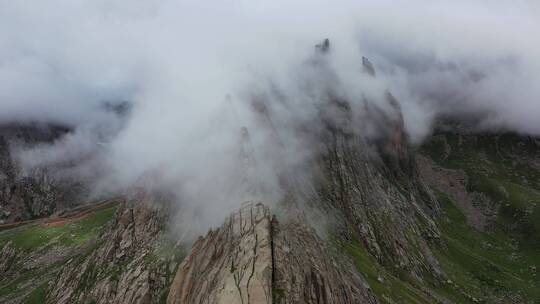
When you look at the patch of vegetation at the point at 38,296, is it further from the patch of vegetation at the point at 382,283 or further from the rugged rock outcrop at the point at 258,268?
the patch of vegetation at the point at 382,283

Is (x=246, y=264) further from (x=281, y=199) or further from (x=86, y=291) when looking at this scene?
(x=86, y=291)

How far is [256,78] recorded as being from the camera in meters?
159

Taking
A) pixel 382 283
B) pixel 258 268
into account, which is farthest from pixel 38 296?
pixel 382 283

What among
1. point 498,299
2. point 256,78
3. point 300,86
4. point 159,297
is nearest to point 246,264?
point 159,297

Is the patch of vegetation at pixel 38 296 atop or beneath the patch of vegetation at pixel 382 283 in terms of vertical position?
beneath

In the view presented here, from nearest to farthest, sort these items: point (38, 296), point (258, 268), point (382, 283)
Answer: point (258, 268)
point (382, 283)
point (38, 296)

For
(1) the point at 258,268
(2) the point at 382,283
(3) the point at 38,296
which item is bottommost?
(3) the point at 38,296

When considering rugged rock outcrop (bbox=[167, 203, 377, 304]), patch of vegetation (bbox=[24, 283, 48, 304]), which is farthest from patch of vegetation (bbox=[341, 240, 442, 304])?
patch of vegetation (bbox=[24, 283, 48, 304])

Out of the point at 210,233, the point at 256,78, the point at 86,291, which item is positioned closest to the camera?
the point at 210,233

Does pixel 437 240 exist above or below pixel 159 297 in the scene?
below

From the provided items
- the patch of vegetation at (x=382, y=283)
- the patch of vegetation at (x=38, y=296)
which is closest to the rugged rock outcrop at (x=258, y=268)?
the patch of vegetation at (x=382, y=283)

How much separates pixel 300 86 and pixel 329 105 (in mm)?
15619

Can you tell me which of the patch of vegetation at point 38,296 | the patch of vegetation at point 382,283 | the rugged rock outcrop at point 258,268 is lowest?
the patch of vegetation at point 38,296

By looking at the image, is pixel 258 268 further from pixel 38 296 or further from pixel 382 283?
pixel 38 296
